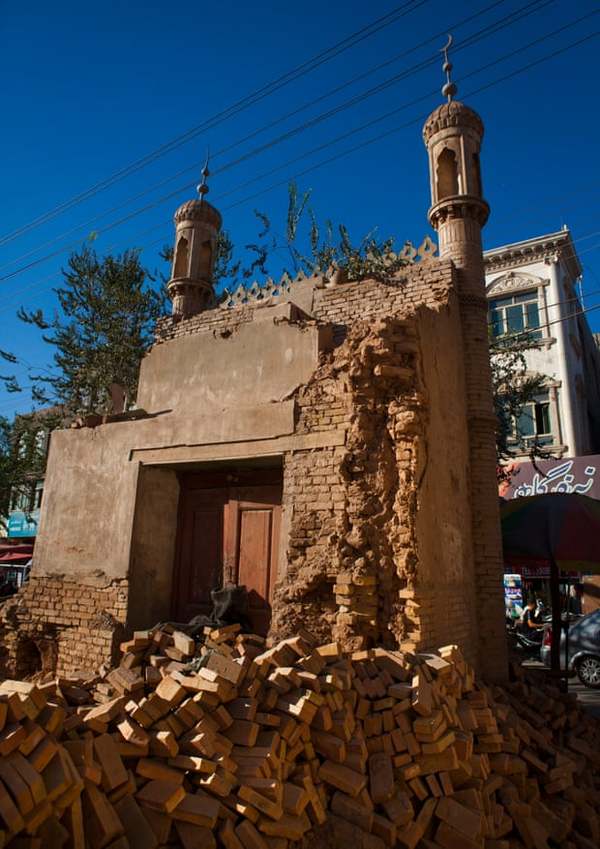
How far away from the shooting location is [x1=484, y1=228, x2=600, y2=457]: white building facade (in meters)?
22.7

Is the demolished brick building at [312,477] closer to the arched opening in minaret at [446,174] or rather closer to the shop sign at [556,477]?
the arched opening in minaret at [446,174]

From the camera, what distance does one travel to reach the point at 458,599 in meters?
6.96

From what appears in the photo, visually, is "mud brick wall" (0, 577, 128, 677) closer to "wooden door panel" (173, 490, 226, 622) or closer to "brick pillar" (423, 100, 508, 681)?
"wooden door panel" (173, 490, 226, 622)

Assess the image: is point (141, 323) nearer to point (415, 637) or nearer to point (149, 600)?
point (149, 600)

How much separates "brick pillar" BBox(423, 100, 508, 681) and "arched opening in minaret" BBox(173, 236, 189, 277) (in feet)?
17.3

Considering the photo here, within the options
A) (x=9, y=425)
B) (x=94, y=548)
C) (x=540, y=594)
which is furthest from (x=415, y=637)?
(x=9, y=425)

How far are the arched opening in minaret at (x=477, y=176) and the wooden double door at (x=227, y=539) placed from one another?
19.0ft

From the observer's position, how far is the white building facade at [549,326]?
22.7 meters

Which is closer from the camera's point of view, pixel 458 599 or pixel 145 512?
pixel 458 599

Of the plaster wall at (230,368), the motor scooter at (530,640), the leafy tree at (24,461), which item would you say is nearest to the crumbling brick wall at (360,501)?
the plaster wall at (230,368)

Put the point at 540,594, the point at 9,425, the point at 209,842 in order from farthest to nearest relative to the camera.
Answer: the point at 9,425, the point at 540,594, the point at 209,842

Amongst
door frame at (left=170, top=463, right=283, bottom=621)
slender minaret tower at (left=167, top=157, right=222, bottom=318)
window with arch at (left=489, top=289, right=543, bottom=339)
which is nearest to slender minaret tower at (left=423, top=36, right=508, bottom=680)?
door frame at (left=170, top=463, right=283, bottom=621)

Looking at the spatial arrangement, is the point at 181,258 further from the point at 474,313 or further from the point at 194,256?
the point at 474,313

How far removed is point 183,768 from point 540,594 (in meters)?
20.1
